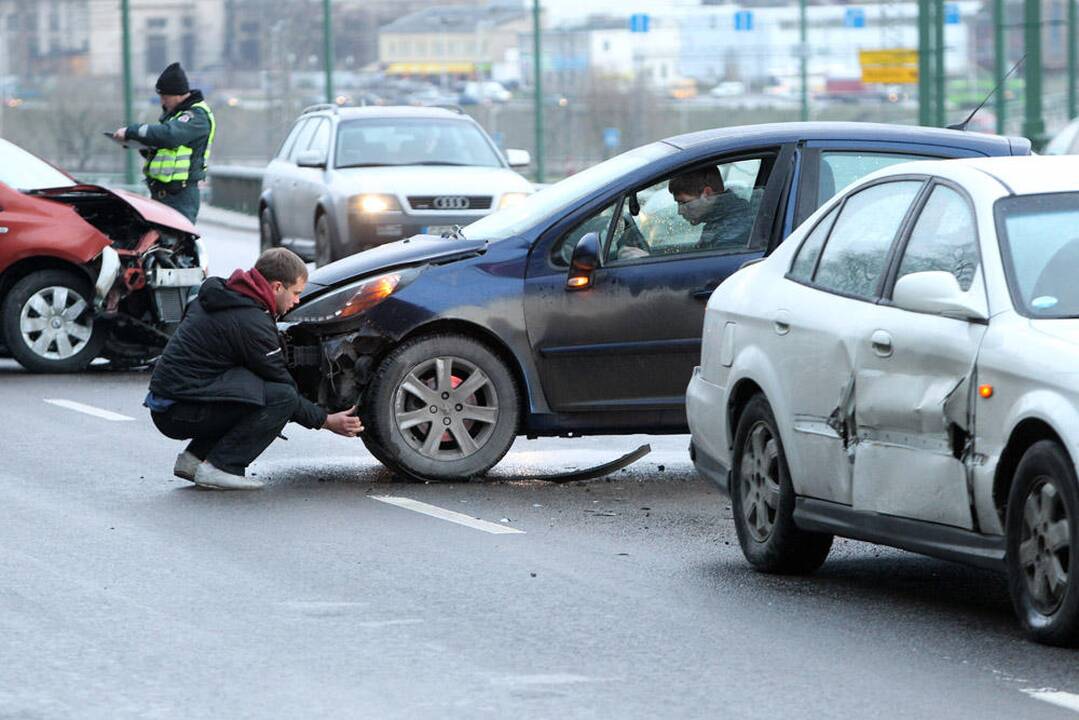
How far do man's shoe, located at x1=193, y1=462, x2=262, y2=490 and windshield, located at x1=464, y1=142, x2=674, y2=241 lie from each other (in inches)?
63.0

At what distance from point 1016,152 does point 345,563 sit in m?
4.06

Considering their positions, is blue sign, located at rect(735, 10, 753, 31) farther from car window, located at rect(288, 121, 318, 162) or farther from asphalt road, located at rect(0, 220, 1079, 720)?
asphalt road, located at rect(0, 220, 1079, 720)

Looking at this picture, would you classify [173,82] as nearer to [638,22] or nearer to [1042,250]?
[1042,250]

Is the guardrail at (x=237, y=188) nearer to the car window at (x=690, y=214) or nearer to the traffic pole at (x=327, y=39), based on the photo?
the traffic pole at (x=327, y=39)

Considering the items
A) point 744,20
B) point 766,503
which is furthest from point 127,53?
point 766,503

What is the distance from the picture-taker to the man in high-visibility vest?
18.7 meters

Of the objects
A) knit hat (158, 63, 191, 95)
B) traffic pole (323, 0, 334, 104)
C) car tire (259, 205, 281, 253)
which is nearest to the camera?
knit hat (158, 63, 191, 95)

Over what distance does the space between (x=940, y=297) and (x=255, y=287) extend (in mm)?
4604

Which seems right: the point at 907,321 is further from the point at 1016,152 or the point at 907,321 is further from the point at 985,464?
the point at 1016,152

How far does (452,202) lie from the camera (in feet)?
72.7

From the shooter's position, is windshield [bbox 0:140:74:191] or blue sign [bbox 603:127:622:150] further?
blue sign [bbox 603:127:622:150]

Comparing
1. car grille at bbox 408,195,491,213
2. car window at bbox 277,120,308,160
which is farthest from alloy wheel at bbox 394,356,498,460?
car window at bbox 277,120,308,160

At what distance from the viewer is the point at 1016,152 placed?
1093 cm

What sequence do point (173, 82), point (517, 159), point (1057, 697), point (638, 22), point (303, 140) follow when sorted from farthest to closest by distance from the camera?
point (638, 22) → point (303, 140) → point (517, 159) → point (173, 82) → point (1057, 697)
